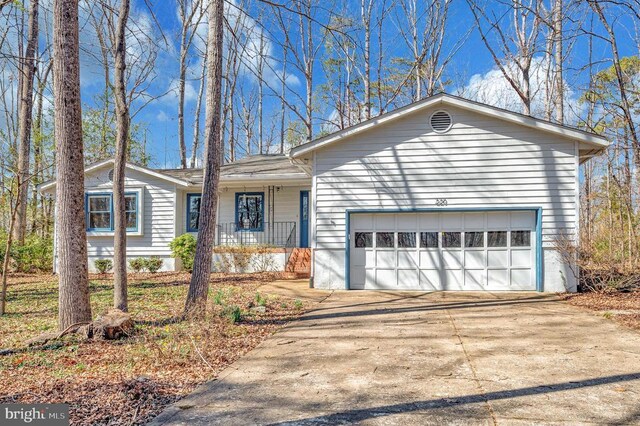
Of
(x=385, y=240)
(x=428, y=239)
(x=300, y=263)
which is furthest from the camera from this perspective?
(x=300, y=263)

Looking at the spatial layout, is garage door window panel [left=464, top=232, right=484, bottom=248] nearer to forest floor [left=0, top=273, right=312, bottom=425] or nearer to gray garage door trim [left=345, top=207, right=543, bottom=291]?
gray garage door trim [left=345, top=207, right=543, bottom=291]

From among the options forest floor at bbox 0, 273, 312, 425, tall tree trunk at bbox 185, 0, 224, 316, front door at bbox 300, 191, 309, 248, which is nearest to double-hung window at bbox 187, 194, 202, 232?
front door at bbox 300, 191, 309, 248

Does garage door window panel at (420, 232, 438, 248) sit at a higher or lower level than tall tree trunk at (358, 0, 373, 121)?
lower

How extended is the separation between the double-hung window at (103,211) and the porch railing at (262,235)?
9.96 feet

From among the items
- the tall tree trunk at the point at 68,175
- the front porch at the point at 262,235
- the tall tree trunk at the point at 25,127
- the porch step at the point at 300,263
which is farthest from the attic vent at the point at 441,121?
the tall tree trunk at the point at 25,127

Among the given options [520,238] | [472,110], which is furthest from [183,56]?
[520,238]

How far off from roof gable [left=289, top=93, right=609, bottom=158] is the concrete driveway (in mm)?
4520

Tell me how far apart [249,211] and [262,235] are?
1.02 metres

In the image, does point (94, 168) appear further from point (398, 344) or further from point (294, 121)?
point (294, 121)

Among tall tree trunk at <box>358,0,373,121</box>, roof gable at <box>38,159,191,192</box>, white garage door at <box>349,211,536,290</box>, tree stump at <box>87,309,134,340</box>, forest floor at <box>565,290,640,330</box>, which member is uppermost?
tall tree trunk at <box>358,0,373,121</box>

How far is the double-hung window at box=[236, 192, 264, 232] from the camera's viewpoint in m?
14.8

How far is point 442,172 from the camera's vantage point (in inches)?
404

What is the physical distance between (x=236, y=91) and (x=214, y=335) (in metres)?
23.7

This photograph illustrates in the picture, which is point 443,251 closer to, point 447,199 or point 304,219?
point 447,199
